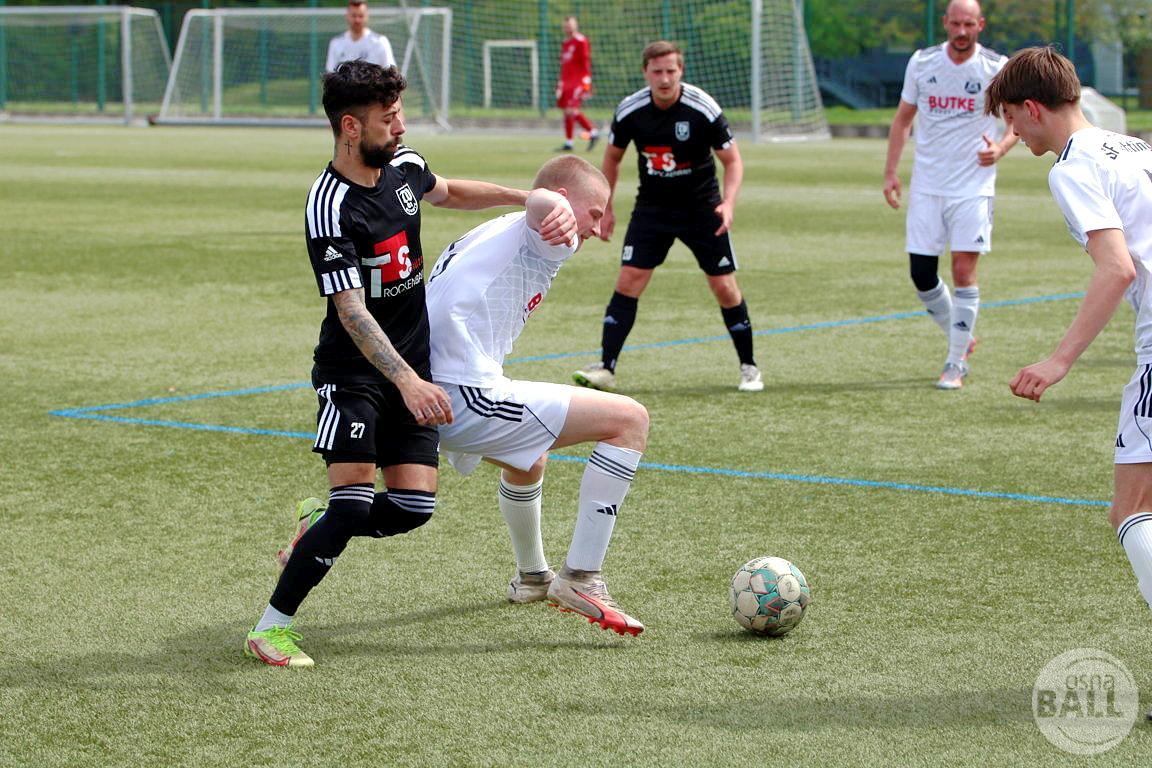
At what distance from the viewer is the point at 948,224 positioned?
9.45 m

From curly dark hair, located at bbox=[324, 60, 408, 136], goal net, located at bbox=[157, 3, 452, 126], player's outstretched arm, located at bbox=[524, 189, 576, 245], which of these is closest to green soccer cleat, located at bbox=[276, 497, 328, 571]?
player's outstretched arm, located at bbox=[524, 189, 576, 245]

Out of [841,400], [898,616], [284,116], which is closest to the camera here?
[898,616]

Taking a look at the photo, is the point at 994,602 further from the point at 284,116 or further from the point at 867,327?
the point at 284,116

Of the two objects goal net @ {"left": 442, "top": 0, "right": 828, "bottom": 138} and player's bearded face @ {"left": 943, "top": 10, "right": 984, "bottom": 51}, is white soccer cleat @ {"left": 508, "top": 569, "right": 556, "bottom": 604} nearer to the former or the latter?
player's bearded face @ {"left": 943, "top": 10, "right": 984, "bottom": 51}

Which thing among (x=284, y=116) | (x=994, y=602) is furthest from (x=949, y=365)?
(x=284, y=116)

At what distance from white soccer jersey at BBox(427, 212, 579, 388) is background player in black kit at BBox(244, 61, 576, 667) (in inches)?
3.2

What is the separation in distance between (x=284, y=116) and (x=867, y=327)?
34464mm

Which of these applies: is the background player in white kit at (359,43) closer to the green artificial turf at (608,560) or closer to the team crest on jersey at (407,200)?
the green artificial turf at (608,560)

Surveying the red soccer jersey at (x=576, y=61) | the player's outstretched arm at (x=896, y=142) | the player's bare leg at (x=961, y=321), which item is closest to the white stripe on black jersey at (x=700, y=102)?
the player's outstretched arm at (x=896, y=142)

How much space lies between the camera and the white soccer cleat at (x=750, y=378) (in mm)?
9023

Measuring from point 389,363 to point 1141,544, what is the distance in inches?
79.1

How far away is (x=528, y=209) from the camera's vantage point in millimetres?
4703

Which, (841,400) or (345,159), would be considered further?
(841,400)

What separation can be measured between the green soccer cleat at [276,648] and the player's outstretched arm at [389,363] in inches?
29.9
